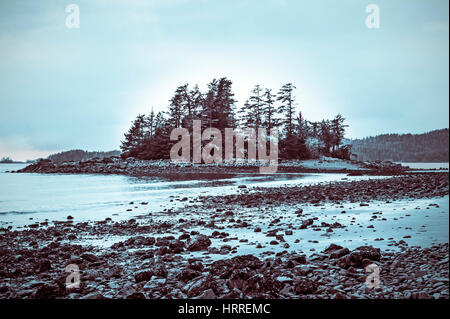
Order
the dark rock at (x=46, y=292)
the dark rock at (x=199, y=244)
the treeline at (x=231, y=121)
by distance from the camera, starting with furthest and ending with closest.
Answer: the treeline at (x=231, y=121) → the dark rock at (x=199, y=244) → the dark rock at (x=46, y=292)

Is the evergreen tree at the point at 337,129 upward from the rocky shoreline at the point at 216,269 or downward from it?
upward

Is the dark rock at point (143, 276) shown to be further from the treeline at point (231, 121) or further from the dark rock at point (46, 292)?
the treeline at point (231, 121)

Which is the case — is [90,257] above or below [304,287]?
below

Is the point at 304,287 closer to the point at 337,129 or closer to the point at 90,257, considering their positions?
the point at 90,257

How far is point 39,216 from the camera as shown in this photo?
12.1m

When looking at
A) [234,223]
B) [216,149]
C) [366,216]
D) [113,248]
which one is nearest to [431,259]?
[366,216]

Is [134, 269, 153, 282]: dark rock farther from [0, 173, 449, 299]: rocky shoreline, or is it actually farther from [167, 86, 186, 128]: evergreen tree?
[167, 86, 186, 128]: evergreen tree

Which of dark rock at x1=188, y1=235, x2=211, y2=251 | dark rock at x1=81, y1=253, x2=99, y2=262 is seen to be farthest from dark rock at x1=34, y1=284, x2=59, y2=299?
dark rock at x1=188, y1=235, x2=211, y2=251

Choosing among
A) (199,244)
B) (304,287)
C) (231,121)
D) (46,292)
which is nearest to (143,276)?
(46,292)

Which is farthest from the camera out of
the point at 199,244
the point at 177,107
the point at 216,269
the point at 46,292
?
the point at 177,107

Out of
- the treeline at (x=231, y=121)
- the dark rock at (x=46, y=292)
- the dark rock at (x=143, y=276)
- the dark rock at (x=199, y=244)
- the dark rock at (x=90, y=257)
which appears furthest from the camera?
the treeline at (x=231, y=121)

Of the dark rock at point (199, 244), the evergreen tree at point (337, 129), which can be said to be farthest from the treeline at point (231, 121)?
the dark rock at point (199, 244)
